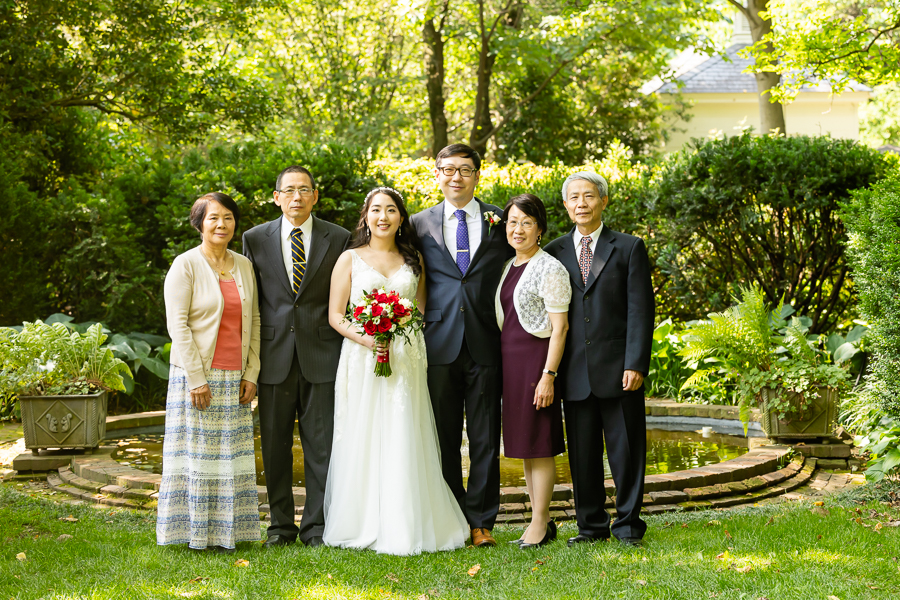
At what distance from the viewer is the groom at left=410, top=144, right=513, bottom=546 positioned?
14.4ft

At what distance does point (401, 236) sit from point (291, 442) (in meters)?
1.34

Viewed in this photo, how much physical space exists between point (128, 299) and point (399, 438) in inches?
236

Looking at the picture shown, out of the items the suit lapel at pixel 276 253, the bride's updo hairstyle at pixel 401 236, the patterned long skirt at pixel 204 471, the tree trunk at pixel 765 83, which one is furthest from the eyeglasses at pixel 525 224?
the tree trunk at pixel 765 83

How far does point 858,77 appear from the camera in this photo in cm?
992

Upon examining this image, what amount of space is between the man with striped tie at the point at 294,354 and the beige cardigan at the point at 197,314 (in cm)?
16

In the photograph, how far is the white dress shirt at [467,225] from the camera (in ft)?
14.8

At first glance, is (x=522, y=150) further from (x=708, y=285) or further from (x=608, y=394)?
(x=608, y=394)

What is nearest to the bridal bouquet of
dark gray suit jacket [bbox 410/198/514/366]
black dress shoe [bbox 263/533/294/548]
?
dark gray suit jacket [bbox 410/198/514/366]

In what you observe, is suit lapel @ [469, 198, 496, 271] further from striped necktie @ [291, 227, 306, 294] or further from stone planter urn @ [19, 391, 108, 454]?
stone planter urn @ [19, 391, 108, 454]

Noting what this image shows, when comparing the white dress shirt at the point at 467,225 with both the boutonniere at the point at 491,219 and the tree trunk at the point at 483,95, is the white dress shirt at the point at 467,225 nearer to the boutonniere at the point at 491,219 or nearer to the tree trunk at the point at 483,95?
the boutonniere at the point at 491,219

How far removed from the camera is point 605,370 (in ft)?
13.9

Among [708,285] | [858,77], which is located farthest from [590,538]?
[858,77]

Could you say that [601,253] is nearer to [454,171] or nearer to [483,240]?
[483,240]

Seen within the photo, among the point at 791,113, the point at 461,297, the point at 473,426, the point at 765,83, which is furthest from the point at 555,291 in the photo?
the point at 791,113
